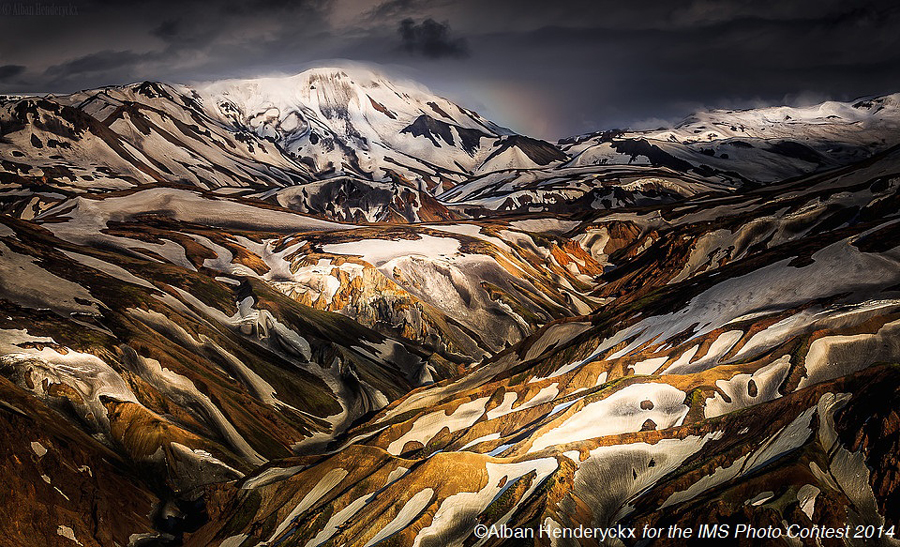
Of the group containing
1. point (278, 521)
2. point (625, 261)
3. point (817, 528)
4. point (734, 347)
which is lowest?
point (625, 261)

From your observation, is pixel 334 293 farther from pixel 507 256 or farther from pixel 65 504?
pixel 65 504

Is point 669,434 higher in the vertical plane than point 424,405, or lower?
higher

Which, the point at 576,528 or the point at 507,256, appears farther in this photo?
the point at 507,256

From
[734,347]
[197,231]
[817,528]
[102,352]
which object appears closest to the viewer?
[817,528]

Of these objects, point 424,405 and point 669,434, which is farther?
point 424,405

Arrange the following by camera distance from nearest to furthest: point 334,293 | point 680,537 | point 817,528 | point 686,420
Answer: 1. point 817,528
2. point 680,537
3. point 686,420
4. point 334,293

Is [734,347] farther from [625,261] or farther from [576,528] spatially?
[625,261]

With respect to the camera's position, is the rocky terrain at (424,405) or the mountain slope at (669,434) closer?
the mountain slope at (669,434)

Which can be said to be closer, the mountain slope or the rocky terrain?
the mountain slope

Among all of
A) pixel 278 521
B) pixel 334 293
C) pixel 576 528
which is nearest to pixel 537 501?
pixel 576 528

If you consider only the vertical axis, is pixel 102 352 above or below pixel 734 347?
below
